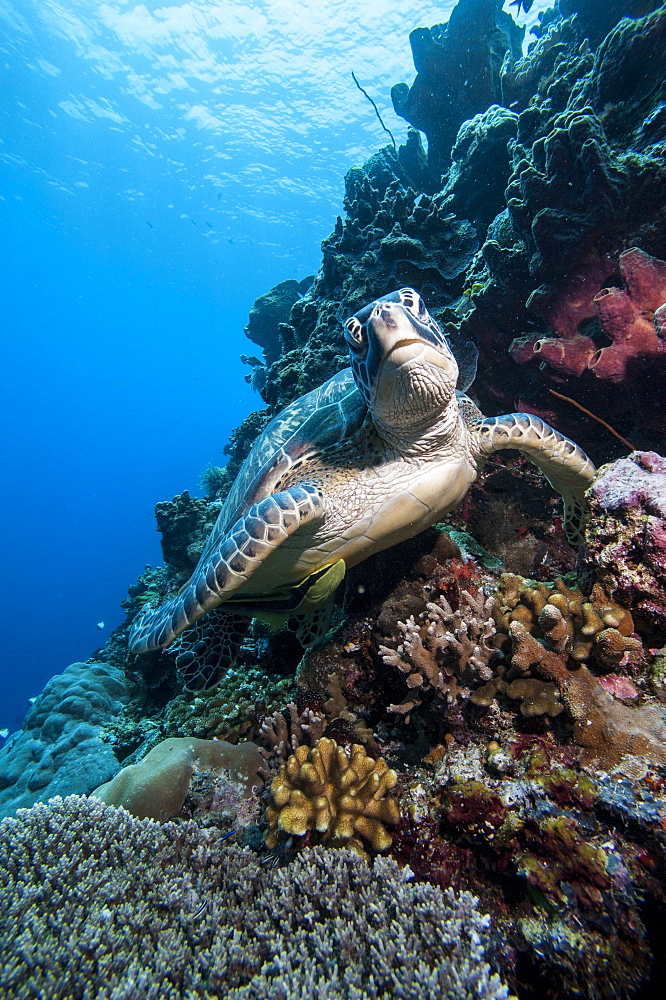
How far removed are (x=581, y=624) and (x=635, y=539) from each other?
50 cm

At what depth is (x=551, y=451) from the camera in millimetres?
3287

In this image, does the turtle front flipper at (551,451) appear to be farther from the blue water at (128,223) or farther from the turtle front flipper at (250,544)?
the blue water at (128,223)

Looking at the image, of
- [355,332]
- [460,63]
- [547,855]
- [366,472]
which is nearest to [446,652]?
[547,855]

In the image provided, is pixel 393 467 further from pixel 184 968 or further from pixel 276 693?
pixel 184 968

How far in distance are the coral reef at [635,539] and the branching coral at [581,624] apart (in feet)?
0.27

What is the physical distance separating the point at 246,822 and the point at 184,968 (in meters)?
1.22

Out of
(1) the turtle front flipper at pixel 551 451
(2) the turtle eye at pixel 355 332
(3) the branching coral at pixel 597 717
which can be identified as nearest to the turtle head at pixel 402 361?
(2) the turtle eye at pixel 355 332

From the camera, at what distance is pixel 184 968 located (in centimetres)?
176

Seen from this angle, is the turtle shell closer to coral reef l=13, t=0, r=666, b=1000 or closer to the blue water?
coral reef l=13, t=0, r=666, b=1000

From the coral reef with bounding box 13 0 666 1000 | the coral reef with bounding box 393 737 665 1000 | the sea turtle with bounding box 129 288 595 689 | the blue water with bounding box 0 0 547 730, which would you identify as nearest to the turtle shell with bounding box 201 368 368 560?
the sea turtle with bounding box 129 288 595 689

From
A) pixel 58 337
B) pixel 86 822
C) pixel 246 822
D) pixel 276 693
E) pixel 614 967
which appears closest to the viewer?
pixel 614 967

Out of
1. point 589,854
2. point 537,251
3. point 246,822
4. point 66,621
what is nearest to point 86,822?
point 246,822

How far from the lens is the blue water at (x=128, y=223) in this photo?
28.4 meters

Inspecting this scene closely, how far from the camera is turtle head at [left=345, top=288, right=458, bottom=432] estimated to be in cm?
256
